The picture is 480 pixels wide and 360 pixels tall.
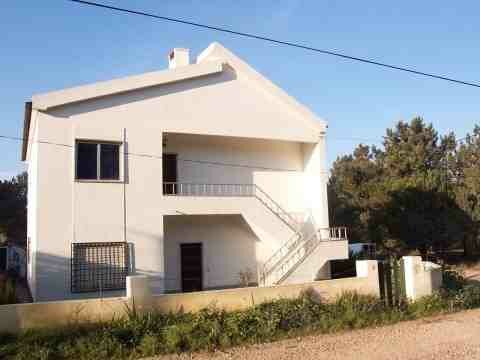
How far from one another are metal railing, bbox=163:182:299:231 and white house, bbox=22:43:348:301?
0.04m

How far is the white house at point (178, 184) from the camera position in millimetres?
13469

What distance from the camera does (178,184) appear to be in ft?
53.4

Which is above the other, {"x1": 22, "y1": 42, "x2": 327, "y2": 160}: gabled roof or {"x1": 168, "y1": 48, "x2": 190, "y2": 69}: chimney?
{"x1": 168, "y1": 48, "x2": 190, "y2": 69}: chimney

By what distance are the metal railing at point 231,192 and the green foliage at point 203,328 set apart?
5205mm

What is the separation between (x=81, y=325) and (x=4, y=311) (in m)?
1.52

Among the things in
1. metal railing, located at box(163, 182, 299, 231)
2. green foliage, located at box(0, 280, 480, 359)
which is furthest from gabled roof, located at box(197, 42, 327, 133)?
green foliage, located at box(0, 280, 480, 359)

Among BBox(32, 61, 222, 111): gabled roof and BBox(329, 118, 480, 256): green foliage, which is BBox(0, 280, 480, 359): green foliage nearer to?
BBox(32, 61, 222, 111): gabled roof

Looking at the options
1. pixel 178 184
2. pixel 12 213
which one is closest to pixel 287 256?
pixel 178 184

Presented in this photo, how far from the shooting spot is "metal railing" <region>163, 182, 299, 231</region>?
16516 millimetres

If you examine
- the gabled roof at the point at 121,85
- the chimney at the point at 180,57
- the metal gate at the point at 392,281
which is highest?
the chimney at the point at 180,57

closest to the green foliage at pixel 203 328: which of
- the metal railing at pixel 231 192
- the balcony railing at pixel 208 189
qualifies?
the metal railing at pixel 231 192

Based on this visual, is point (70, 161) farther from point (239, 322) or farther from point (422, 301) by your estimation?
point (422, 301)

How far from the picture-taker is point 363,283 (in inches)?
514

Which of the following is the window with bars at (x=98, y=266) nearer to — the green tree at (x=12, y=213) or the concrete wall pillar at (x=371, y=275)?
the concrete wall pillar at (x=371, y=275)
